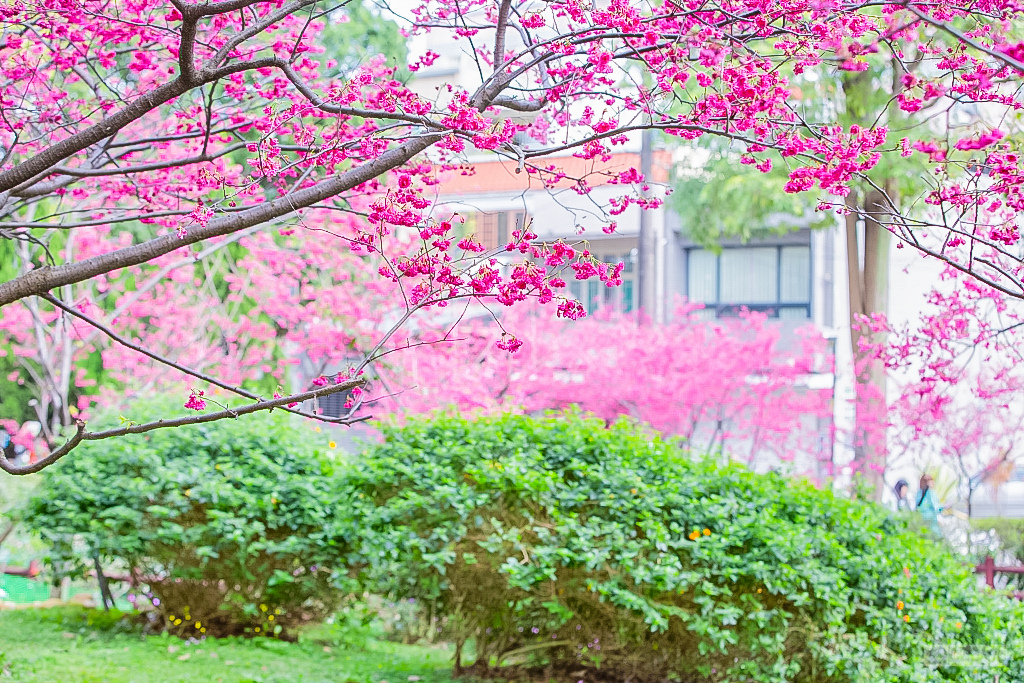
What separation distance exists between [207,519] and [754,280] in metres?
13.7

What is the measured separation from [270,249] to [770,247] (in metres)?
10.0

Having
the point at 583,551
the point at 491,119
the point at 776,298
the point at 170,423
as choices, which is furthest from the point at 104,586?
the point at 776,298

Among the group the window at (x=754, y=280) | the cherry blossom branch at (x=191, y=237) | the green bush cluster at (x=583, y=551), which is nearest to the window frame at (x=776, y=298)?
the window at (x=754, y=280)

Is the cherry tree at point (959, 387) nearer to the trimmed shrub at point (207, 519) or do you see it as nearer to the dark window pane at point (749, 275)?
the dark window pane at point (749, 275)

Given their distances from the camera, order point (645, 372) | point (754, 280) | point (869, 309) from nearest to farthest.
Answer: point (869, 309) < point (645, 372) < point (754, 280)

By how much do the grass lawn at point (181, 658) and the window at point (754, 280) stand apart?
1251cm

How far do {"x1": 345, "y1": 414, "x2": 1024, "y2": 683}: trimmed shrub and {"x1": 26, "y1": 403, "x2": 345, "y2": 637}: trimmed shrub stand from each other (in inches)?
27.2

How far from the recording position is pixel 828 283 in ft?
58.1

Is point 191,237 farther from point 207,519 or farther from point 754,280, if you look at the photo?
point 754,280

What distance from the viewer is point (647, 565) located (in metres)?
4.63

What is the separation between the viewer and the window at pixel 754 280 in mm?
17750

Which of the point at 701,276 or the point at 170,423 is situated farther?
the point at 701,276

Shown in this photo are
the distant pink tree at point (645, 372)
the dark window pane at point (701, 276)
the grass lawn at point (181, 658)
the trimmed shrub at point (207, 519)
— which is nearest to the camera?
the grass lawn at point (181, 658)

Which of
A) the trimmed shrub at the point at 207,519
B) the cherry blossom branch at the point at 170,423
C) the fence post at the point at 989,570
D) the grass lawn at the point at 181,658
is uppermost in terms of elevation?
the cherry blossom branch at the point at 170,423
